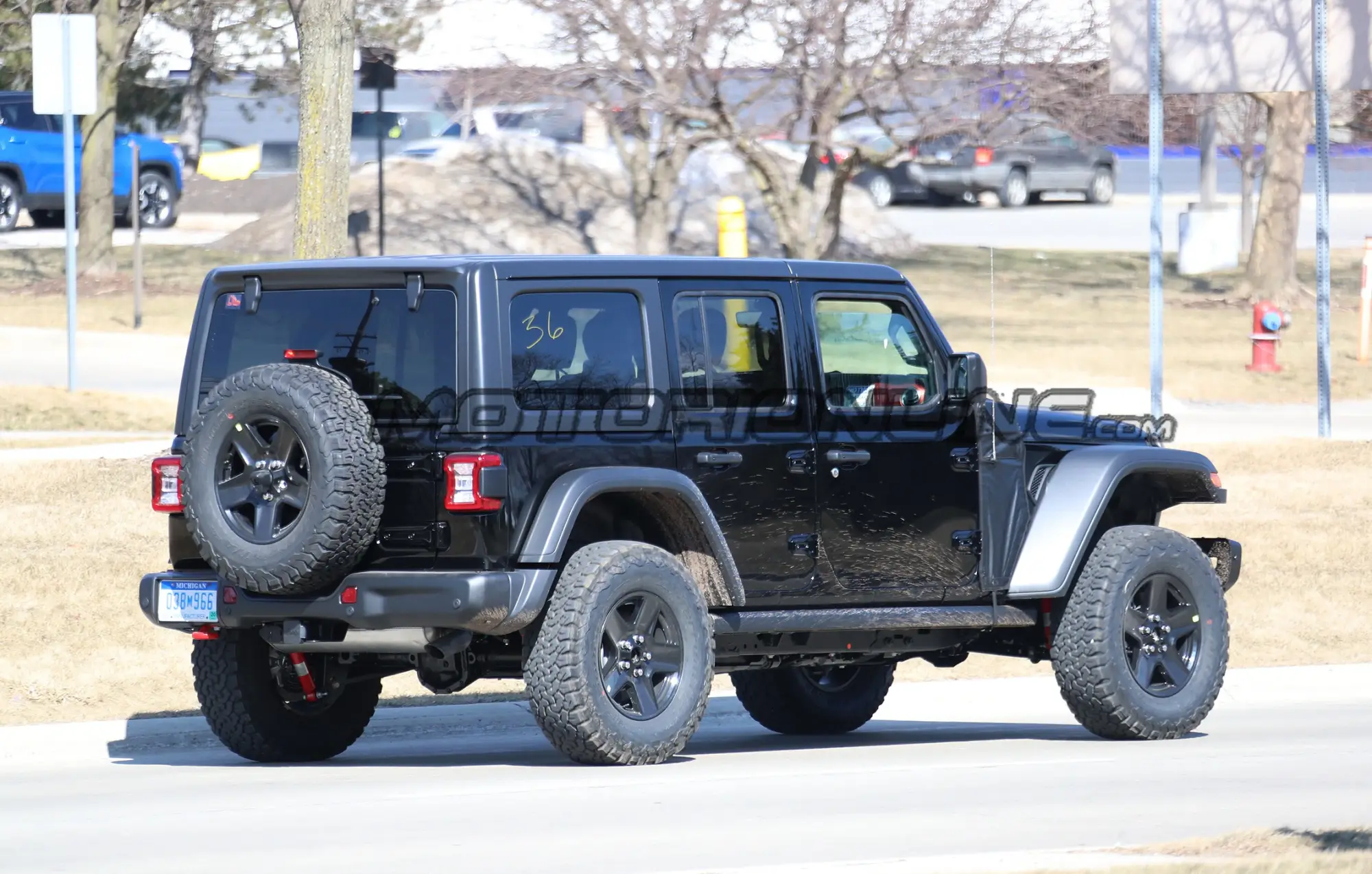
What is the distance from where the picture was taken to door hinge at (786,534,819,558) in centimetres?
937

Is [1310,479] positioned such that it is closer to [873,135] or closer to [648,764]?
[648,764]

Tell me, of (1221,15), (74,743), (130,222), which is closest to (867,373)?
(74,743)

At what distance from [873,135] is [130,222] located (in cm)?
1766

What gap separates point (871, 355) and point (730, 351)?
0.74 meters

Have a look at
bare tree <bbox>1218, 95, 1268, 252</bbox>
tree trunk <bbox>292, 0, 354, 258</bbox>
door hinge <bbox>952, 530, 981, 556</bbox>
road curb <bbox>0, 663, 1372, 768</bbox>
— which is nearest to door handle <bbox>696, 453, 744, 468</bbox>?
door hinge <bbox>952, 530, 981, 556</bbox>

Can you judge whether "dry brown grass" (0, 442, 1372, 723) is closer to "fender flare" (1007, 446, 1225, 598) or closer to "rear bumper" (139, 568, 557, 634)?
"fender flare" (1007, 446, 1225, 598)

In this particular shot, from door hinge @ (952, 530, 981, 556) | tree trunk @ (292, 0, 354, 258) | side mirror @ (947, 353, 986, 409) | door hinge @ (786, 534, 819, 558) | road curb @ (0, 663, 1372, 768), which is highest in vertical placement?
tree trunk @ (292, 0, 354, 258)

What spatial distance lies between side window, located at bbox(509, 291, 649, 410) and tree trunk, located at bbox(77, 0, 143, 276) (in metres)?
25.4

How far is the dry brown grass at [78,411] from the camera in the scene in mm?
20312

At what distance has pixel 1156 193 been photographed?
21781mm

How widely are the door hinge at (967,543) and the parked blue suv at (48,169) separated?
25.2 metres

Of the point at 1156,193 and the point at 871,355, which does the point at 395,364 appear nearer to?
the point at 871,355

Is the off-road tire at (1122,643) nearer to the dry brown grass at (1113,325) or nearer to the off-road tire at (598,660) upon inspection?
the off-road tire at (598,660)

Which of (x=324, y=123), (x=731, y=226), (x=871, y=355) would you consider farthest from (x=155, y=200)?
(x=871, y=355)
